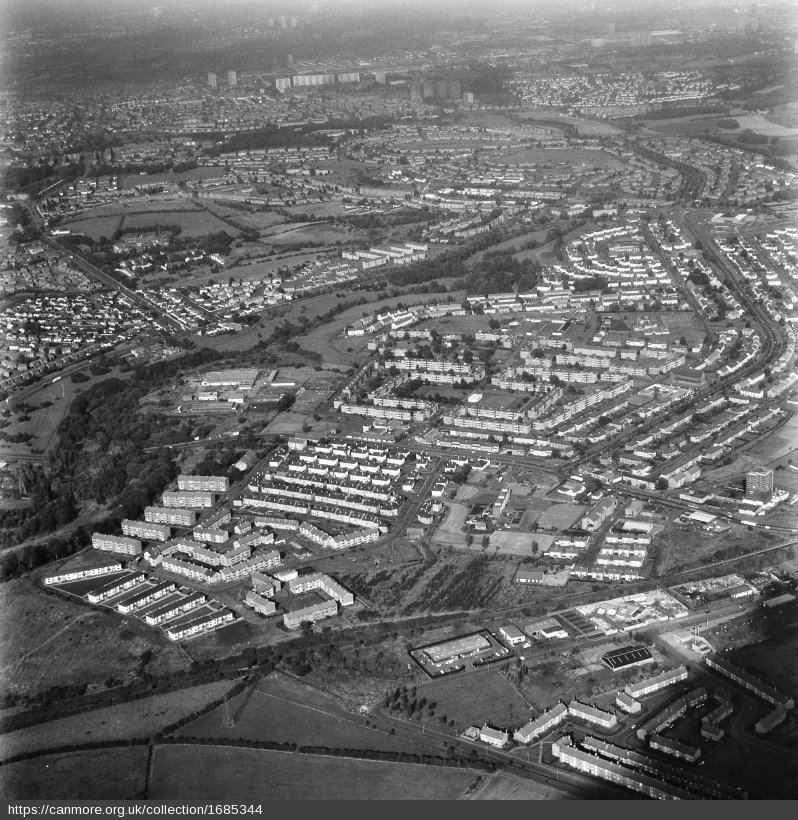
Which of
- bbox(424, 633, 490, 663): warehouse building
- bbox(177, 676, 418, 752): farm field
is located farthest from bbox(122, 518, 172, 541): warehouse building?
bbox(424, 633, 490, 663): warehouse building

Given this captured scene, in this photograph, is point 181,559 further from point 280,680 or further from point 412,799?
point 412,799

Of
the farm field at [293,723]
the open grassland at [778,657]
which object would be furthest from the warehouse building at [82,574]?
the open grassland at [778,657]

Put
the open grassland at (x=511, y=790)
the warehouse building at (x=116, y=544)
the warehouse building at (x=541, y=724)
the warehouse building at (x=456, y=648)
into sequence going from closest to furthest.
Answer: the open grassland at (x=511, y=790) → the warehouse building at (x=541, y=724) → the warehouse building at (x=456, y=648) → the warehouse building at (x=116, y=544)

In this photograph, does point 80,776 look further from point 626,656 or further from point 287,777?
point 626,656

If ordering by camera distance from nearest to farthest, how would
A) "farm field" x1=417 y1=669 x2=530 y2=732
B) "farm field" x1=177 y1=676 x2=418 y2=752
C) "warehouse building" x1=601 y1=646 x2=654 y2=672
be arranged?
"farm field" x1=177 y1=676 x2=418 y2=752 < "farm field" x1=417 y1=669 x2=530 y2=732 < "warehouse building" x1=601 y1=646 x2=654 y2=672

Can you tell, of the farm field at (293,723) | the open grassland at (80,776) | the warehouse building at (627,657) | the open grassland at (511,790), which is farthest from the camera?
the warehouse building at (627,657)

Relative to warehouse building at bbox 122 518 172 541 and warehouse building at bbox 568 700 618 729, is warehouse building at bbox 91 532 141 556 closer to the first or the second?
warehouse building at bbox 122 518 172 541

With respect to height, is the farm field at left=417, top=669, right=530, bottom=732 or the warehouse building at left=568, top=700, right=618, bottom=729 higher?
the warehouse building at left=568, top=700, right=618, bottom=729

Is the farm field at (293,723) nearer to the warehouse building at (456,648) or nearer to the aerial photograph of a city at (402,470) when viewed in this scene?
the aerial photograph of a city at (402,470)
